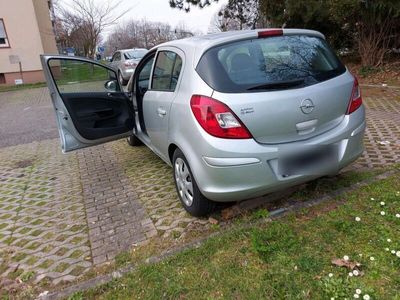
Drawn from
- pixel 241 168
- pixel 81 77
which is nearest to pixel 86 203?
pixel 81 77

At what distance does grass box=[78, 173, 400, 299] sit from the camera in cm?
220

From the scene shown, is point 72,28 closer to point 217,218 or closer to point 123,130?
point 123,130

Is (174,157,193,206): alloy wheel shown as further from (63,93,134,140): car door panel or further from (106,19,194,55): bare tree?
(106,19,194,55): bare tree

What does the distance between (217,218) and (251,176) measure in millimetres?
719

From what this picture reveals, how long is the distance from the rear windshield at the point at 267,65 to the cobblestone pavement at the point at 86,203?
135 centimetres

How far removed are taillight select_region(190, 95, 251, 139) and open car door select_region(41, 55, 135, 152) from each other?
2.01 metres

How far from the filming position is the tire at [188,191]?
10.0 feet

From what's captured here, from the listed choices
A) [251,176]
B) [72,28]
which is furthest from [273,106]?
[72,28]

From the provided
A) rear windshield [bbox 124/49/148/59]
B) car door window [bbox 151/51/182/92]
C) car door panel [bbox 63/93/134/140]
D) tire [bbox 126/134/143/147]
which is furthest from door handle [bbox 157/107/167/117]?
rear windshield [bbox 124/49/148/59]

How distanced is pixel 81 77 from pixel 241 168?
3.02 metres

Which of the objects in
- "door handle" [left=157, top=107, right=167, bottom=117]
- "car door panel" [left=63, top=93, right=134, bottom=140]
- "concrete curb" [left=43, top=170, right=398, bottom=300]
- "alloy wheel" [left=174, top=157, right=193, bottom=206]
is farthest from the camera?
"car door panel" [left=63, top=93, right=134, bottom=140]

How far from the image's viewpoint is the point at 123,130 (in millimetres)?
4449

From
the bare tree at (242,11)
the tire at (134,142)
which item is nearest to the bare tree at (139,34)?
the bare tree at (242,11)

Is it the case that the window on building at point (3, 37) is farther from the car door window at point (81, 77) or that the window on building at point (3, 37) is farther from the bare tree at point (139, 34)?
the bare tree at point (139, 34)
